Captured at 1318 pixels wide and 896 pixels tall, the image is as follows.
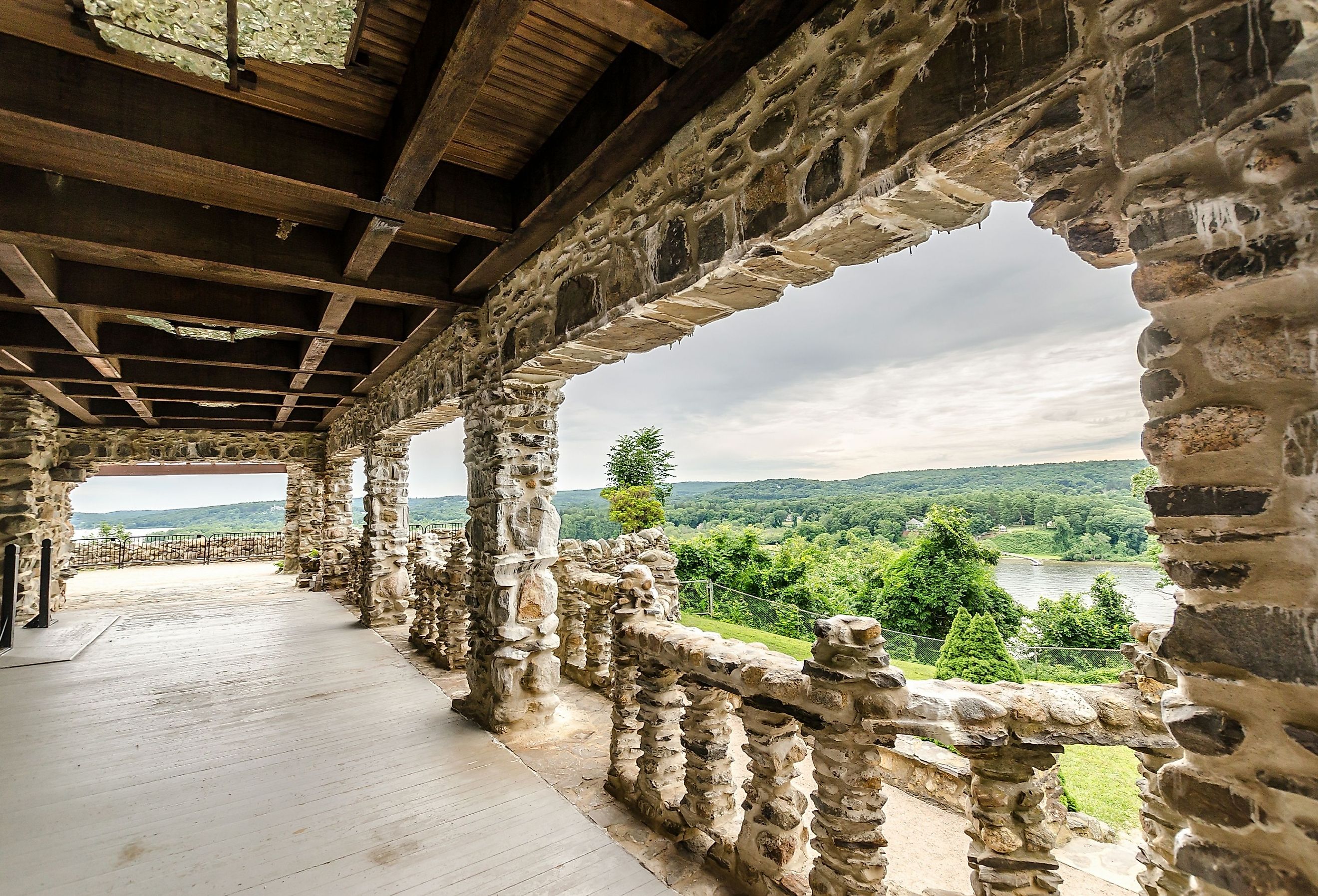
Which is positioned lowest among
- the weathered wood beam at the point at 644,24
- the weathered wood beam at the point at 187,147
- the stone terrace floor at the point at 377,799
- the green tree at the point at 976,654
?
the green tree at the point at 976,654

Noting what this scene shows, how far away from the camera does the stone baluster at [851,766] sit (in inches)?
67.9

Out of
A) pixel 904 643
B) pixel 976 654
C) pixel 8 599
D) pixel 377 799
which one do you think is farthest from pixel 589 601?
pixel 904 643

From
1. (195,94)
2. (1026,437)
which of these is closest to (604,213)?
(195,94)

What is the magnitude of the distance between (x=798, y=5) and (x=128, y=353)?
5539 mm

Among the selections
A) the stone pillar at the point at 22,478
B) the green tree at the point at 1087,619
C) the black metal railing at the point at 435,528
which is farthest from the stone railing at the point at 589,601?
the green tree at the point at 1087,619

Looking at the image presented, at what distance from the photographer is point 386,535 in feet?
22.2

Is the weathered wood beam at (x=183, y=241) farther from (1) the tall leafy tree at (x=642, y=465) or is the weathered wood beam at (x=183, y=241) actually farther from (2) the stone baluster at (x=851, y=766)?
(1) the tall leafy tree at (x=642, y=465)

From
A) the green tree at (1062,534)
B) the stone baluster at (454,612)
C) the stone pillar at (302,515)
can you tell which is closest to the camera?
the stone baluster at (454,612)

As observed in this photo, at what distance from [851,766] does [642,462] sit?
21.3 metres

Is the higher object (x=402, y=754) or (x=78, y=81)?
(x=78, y=81)

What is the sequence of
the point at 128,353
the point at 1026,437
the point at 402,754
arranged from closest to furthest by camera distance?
the point at 402,754 < the point at 128,353 < the point at 1026,437

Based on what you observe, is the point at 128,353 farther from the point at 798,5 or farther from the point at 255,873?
the point at 798,5

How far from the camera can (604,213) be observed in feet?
8.20

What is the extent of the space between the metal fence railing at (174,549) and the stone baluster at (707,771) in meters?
16.1
